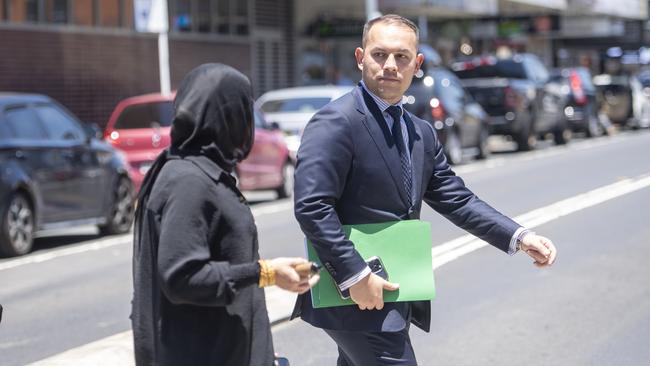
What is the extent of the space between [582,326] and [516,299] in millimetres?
973

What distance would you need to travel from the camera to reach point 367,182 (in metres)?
4.32

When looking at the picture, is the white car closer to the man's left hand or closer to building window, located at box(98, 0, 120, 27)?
building window, located at box(98, 0, 120, 27)

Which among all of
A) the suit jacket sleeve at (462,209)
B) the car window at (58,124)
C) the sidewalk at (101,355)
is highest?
the suit jacket sleeve at (462,209)

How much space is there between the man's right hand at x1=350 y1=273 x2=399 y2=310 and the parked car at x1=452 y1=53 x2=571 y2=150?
21.9 m

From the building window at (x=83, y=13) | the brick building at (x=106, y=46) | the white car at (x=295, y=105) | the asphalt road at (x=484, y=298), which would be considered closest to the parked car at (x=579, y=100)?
the brick building at (x=106, y=46)

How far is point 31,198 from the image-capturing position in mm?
12703

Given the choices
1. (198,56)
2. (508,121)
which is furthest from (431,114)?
(198,56)

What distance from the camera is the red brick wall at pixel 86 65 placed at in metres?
24.2

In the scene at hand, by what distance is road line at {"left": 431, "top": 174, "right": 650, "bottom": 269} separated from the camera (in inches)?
432

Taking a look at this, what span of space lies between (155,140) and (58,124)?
266cm

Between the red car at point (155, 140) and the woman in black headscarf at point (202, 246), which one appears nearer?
the woman in black headscarf at point (202, 246)

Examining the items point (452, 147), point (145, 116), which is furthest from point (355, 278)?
point (452, 147)

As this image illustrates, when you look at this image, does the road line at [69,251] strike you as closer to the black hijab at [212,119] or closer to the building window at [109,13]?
the black hijab at [212,119]

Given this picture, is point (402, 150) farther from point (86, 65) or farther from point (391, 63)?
point (86, 65)
